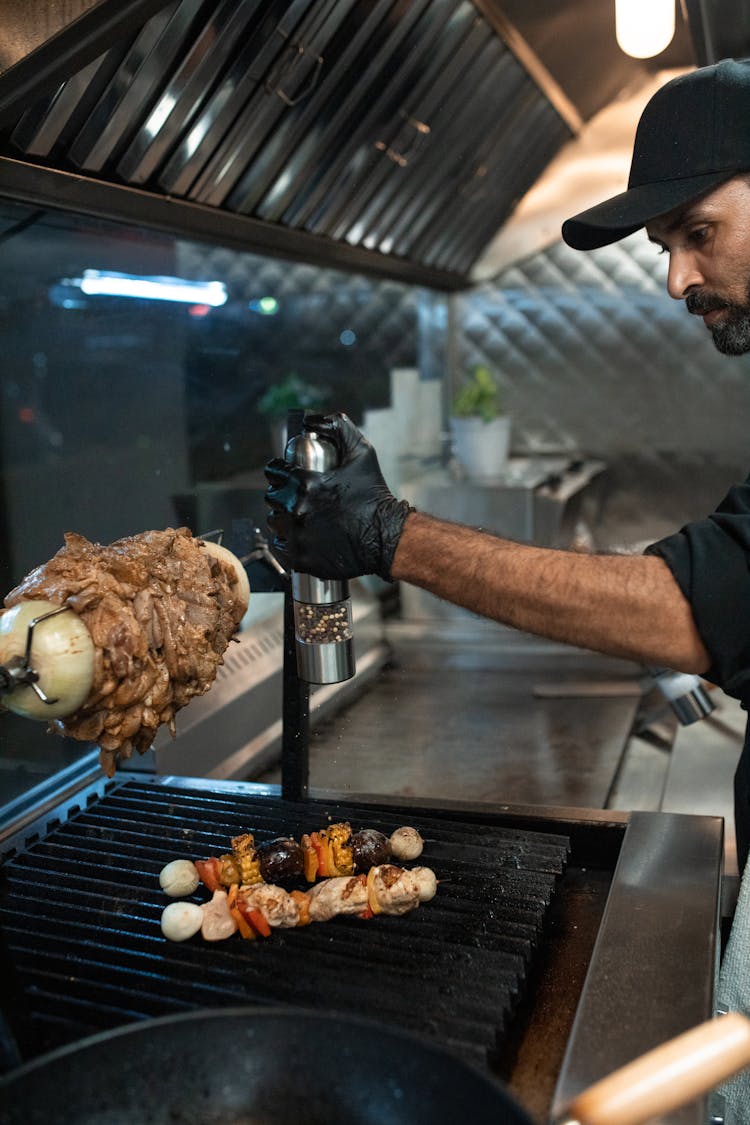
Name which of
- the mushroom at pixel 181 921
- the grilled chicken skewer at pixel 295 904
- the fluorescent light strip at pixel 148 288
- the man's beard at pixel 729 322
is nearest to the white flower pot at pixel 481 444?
the fluorescent light strip at pixel 148 288

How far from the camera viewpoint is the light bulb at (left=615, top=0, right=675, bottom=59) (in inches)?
91.7

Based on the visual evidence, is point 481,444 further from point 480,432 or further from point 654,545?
point 654,545

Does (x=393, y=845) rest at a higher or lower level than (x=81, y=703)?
lower

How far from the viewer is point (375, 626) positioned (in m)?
3.83

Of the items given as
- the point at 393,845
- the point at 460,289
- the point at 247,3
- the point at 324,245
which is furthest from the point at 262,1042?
the point at 460,289

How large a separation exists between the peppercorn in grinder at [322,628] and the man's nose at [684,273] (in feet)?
2.19

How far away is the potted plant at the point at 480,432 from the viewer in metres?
4.41

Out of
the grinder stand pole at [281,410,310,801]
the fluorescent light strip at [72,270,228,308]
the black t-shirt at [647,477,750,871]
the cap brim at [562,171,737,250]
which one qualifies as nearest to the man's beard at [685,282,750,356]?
the cap brim at [562,171,737,250]

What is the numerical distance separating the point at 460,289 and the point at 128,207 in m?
3.14

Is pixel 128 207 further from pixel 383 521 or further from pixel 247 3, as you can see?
pixel 383 521

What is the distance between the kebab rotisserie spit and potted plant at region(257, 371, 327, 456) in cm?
192

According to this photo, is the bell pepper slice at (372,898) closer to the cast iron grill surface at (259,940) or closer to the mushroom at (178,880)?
the cast iron grill surface at (259,940)

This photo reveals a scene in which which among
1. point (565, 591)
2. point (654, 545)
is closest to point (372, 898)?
point (565, 591)

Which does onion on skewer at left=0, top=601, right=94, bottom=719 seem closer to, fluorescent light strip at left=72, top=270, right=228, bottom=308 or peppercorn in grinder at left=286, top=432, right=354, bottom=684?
peppercorn in grinder at left=286, top=432, right=354, bottom=684
